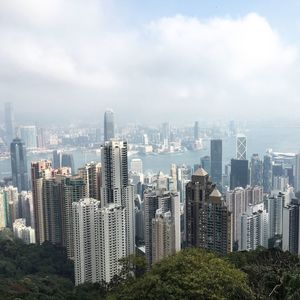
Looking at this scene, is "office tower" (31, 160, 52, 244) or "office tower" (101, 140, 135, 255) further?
"office tower" (31, 160, 52, 244)

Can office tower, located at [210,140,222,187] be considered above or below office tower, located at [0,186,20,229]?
above

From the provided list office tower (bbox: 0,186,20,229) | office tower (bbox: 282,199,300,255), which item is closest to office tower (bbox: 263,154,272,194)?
office tower (bbox: 282,199,300,255)

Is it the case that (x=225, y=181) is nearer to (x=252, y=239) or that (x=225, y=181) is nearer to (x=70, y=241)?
(x=252, y=239)

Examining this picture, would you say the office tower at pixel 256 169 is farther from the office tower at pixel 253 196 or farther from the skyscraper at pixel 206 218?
the skyscraper at pixel 206 218

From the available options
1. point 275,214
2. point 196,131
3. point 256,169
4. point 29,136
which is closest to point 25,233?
point 29,136

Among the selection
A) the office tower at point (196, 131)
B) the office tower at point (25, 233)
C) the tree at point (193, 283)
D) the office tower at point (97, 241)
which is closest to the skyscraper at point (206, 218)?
the office tower at point (97, 241)

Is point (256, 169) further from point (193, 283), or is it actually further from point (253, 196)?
point (193, 283)

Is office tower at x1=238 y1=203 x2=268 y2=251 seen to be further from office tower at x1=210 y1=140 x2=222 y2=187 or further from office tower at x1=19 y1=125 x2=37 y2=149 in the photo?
office tower at x1=19 y1=125 x2=37 y2=149
